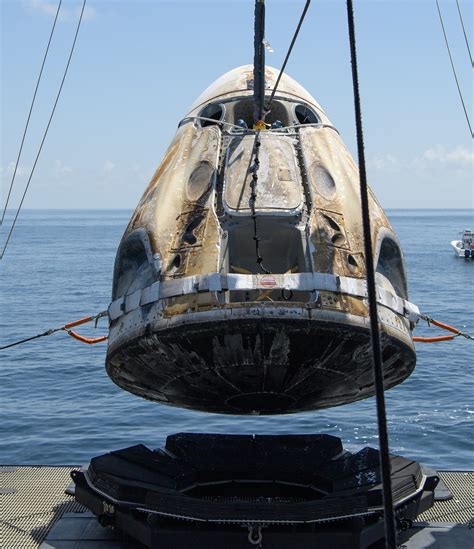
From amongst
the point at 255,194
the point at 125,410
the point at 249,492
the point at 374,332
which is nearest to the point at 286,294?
the point at 255,194

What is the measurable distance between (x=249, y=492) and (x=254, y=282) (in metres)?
4.00

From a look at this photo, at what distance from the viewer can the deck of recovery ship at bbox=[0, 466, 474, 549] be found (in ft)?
40.0

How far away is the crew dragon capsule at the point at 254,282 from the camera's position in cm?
1067

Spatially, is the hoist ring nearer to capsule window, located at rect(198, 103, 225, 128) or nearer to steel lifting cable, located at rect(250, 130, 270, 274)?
steel lifting cable, located at rect(250, 130, 270, 274)

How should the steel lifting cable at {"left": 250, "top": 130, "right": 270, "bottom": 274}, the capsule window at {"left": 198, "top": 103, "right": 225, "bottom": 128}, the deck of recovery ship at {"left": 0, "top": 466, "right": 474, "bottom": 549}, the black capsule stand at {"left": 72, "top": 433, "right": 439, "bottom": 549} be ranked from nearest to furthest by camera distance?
the black capsule stand at {"left": 72, "top": 433, "right": 439, "bottom": 549}
the steel lifting cable at {"left": 250, "top": 130, "right": 270, "bottom": 274}
the deck of recovery ship at {"left": 0, "top": 466, "right": 474, "bottom": 549}
the capsule window at {"left": 198, "top": 103, "right": 225, "bottom": 128}

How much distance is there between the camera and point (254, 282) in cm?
1062

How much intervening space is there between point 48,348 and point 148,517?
96.9ft

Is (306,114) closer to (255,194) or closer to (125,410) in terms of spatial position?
(255,194)

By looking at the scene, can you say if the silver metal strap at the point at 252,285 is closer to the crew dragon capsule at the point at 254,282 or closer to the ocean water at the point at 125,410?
the crew dragon capsule at the point at 254,282

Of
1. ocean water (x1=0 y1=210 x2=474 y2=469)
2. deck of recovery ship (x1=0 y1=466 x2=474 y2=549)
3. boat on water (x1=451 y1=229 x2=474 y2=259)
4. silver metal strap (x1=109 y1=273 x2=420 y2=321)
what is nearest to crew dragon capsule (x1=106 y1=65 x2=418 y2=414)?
silver metal strap (x1=109 y1=273 x2=420 y2=321)

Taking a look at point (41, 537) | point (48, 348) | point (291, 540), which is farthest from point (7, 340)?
point (291, 540)

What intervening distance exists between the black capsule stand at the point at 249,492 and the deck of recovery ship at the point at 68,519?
0.47 meters

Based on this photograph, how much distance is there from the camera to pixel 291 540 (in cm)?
1093

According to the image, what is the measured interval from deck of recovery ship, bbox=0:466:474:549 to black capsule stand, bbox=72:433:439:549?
0.47 m
